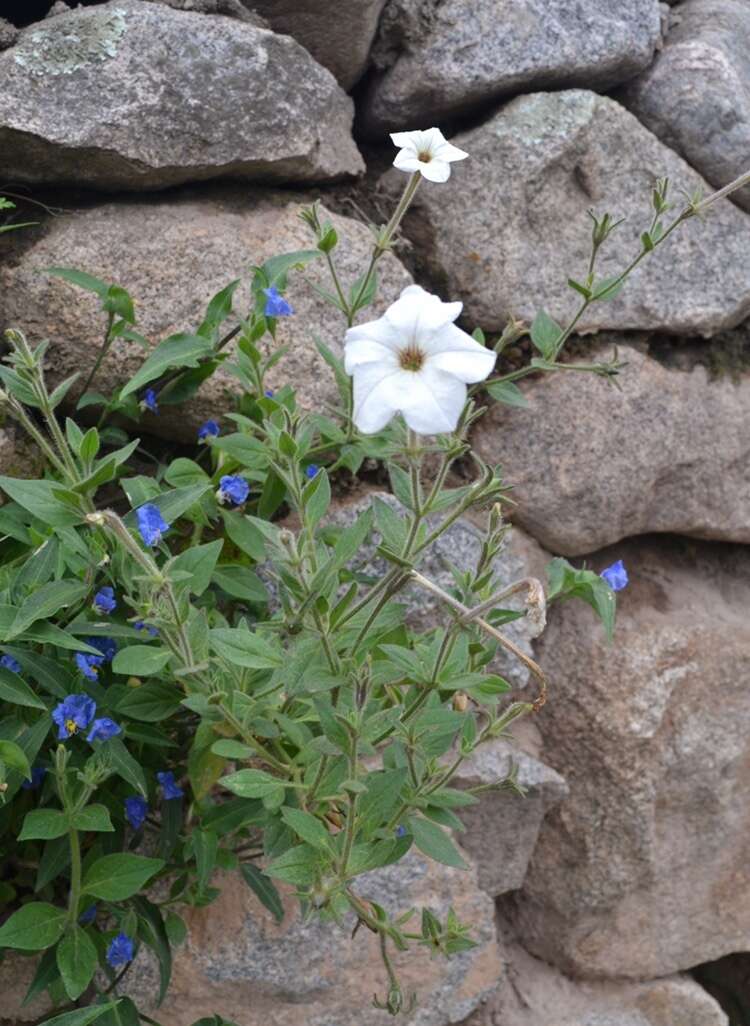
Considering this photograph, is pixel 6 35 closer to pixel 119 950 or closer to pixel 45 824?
pixel 45 824

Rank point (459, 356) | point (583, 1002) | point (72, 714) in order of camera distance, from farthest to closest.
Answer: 1. point (583, 1002)
2. point (72, 714)
3. point (459, 356)

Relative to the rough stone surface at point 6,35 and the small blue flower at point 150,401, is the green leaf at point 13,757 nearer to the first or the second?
the small blue flower at point 150,401

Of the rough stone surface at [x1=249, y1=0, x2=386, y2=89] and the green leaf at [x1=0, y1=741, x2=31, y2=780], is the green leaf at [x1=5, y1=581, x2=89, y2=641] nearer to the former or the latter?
the green leaf at [x1=0, y1=741, x2=31, y2=780]

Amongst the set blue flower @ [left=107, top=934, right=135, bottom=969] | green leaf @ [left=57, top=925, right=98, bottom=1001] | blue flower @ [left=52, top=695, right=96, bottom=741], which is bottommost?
blue flower @ [left=107, top=934, right=135, bottom=969]

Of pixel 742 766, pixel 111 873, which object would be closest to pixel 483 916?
pixel 742 766

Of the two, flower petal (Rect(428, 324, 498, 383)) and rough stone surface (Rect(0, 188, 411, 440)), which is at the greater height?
flower petal (Rect(428, 324, 498, 383))

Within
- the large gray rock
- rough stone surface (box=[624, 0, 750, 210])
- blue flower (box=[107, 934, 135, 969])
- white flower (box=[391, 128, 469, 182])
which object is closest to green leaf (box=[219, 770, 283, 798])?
blue flower (box=[107, 934, 135, 969])

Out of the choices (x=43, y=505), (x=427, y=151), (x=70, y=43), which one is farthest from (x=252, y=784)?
(x=70, y=43)

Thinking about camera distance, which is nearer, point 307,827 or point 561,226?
point 307,827
